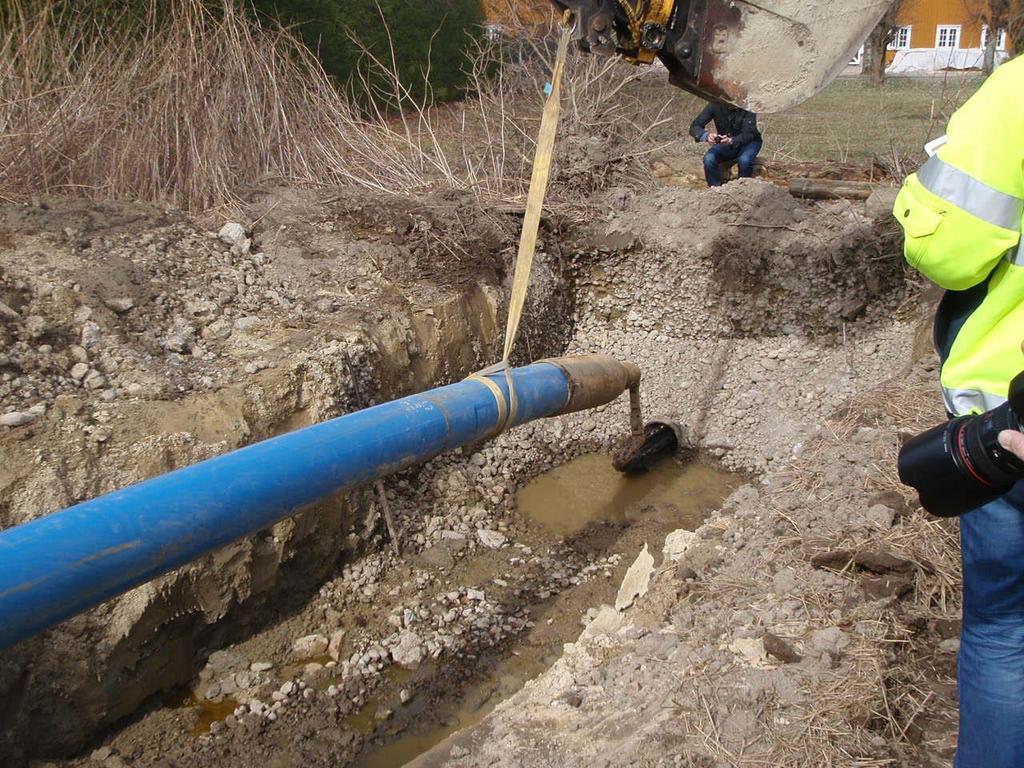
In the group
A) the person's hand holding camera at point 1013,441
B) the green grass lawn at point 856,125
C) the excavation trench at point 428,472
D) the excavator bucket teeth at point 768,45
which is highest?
the excavator bucket teeth at point 768,45

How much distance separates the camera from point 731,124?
6539mm

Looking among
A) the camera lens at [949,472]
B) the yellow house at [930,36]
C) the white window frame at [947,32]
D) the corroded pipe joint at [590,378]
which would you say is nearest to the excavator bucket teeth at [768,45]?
the camera lens at [949,472]

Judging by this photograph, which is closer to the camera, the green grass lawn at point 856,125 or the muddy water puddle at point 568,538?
the muddy water puddle at point 568,538

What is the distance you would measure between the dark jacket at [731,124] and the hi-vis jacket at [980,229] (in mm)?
5071

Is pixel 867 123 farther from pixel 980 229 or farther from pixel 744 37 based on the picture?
pixel 980 229

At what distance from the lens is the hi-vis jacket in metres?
1.59

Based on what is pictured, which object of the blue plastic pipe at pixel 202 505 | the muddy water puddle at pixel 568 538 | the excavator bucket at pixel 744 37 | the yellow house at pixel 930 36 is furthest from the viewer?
the yellow house at pixel 930 36

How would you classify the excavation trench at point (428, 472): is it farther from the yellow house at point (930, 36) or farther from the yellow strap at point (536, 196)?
the yellow house at point (930, 36)

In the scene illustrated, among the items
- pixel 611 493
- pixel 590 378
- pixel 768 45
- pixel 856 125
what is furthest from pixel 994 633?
pixel 856 125

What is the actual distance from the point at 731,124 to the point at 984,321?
526 cm

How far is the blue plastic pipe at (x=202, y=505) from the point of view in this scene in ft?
5.79

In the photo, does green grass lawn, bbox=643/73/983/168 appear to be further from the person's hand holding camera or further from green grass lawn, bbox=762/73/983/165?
the person's hand holding camera

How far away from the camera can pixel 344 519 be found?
12.8 ft

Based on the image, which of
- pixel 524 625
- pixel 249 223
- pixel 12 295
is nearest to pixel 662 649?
pixel 524 625
